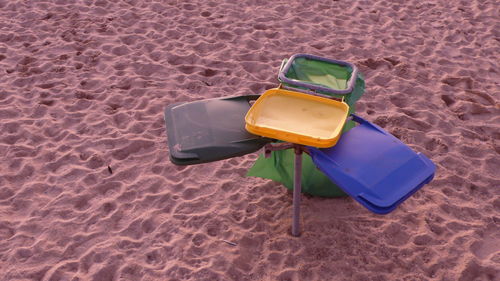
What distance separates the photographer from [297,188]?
3414 mm

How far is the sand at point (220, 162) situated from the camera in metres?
3.57

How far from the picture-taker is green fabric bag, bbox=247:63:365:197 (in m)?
3.54

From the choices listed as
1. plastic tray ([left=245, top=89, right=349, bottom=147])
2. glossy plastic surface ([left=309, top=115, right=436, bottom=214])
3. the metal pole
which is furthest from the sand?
plastic tray ([left=245, top=89, right=349, bottom=147])

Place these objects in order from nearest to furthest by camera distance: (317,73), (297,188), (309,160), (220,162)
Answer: (297,188), (317,73), (309,160), (220,162)

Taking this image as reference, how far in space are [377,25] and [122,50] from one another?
2908mm

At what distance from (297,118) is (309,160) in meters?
0.70

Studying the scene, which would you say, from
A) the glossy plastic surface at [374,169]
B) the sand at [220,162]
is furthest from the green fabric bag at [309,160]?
the glossy plastic surface at [374,169]

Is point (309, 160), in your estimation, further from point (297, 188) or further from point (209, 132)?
point (209, 132)

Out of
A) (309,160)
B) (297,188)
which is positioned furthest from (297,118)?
(309,160)

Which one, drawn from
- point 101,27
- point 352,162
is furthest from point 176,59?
point 352,162

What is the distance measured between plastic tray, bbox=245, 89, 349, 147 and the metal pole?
0.17m

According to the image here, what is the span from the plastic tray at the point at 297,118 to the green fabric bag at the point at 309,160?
193mm

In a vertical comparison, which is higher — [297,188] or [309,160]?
[297,188]

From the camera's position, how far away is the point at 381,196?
116 inches
